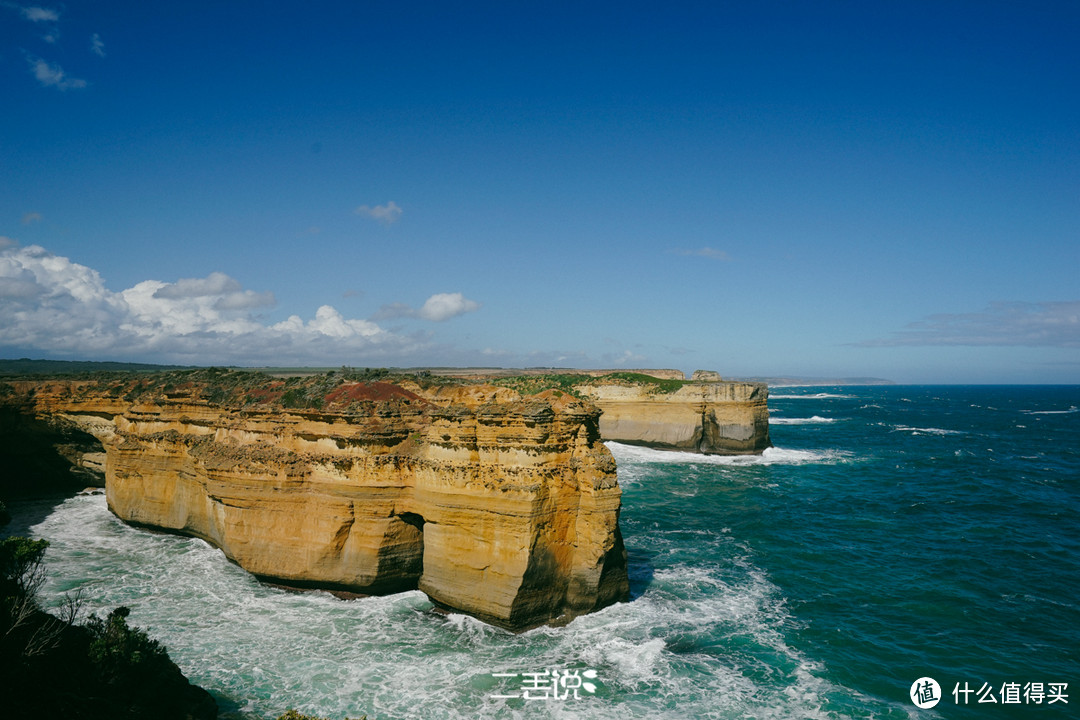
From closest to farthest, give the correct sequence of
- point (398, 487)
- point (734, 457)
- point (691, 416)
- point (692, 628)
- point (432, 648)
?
point (432, 648)
point (692, 628)
point (398, 487)
point (734, 457)
point (691, 416)

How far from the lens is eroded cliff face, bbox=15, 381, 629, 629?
14312 mm

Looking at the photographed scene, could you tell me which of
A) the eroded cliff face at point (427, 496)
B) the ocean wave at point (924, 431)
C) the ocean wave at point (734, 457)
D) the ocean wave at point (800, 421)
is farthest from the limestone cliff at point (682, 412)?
the ocean wave at point (800, 421)

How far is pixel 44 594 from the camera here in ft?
52.0

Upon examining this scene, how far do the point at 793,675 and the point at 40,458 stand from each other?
103 feet

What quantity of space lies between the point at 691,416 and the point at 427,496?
125 feet

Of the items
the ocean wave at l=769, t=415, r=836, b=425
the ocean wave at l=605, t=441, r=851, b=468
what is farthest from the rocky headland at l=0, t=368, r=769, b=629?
the ocean wave at l=769, t=415, r=836, b=425

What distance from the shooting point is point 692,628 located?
14969mm

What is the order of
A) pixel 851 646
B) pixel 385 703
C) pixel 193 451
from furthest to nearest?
Result: pixel 193 451, pixel 851 646, pixel 385 703

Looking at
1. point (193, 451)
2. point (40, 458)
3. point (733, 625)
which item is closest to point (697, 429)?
point (733, 625)

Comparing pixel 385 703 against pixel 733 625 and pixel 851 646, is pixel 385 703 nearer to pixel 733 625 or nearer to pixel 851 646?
pixel 733 625

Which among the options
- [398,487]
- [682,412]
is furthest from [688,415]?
[398,487]

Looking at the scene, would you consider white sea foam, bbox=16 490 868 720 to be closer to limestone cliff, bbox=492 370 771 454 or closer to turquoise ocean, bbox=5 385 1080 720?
turquoise ocean, bbox=5 385 1080 720

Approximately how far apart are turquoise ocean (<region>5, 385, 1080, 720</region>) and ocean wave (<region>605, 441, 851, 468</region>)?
16.2 meters

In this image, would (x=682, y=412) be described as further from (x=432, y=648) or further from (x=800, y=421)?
(x=432, y=648)
